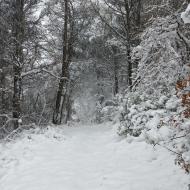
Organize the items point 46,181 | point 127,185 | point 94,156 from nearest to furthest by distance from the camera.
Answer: point 127,185 → point 46,181 → point 94,156

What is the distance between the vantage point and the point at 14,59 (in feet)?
47.7

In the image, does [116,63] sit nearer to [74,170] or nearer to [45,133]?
[45,133]

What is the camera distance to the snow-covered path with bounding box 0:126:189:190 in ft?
22.2

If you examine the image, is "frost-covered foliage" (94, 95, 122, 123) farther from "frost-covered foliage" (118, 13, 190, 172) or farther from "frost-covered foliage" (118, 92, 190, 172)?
"frost-covered foliage" (118, 13, 190, 172)

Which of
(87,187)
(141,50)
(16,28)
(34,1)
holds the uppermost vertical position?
(34,1)

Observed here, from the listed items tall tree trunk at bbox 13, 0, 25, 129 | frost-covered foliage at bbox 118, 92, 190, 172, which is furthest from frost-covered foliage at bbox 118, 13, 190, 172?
tall tree trunk at bbox 13, 0, 25, 129

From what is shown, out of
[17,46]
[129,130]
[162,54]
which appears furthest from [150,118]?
[17,46]

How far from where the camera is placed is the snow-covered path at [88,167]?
677cm

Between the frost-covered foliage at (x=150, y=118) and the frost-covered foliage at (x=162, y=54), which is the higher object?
the frost-covered foliage at (x=162, y=54)

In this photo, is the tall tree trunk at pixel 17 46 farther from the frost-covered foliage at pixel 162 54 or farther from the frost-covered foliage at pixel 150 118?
the frost-covered foliage at pixel 162 54

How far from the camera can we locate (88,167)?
8250mm

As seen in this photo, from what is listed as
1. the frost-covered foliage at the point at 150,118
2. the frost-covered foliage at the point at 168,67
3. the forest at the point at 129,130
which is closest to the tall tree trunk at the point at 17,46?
the forest at the point at 129,130

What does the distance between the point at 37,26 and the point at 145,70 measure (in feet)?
34.7

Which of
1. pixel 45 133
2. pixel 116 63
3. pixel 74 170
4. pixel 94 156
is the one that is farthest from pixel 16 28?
pixel 116 63
